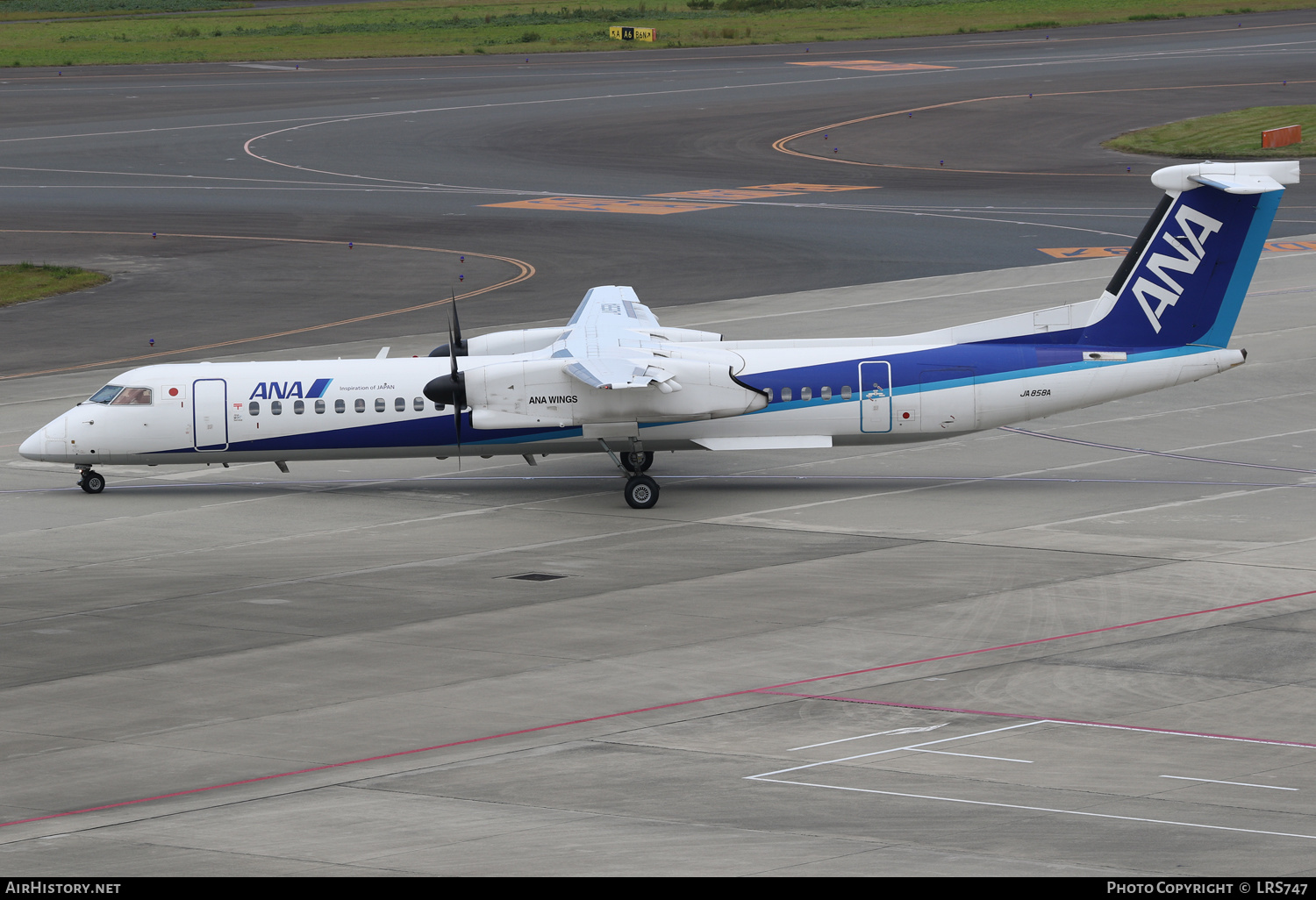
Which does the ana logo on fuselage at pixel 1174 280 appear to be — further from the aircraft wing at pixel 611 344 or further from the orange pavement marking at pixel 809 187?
the orange pavement marking at pixel 809 187

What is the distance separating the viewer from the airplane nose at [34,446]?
3447 cm

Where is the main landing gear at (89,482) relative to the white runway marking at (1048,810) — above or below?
above

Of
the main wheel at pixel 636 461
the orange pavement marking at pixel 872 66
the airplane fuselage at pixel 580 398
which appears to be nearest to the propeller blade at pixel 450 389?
the airplane fuselage at pixel 580 398

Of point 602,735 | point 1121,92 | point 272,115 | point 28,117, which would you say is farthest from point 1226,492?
point 28,117

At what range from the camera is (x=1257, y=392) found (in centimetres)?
4112

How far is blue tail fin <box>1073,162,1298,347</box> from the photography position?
3309cm

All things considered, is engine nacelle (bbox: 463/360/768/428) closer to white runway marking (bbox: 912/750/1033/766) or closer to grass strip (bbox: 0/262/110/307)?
white runway marking (bbox: 912/750/1033/766)

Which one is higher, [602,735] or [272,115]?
[272,115]

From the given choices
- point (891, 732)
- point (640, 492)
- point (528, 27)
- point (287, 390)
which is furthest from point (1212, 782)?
point (528, 27)

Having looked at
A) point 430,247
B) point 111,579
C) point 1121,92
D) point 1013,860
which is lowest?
point 1013,860

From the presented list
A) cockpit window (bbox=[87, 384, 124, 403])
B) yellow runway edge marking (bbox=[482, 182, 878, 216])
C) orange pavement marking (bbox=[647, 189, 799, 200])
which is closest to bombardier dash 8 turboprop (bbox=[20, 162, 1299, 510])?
cockpit window (bbox=[87, 384, 124, 403])

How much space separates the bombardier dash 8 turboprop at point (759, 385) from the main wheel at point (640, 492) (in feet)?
0.13

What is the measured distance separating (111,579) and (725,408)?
12216mm

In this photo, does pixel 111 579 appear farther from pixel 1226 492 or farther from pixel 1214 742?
pixel 1226 492
